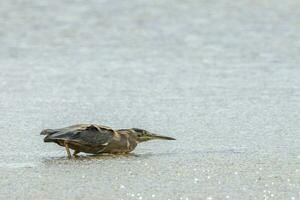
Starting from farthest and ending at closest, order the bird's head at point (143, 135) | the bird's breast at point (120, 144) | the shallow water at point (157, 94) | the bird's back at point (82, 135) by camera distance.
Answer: the bird's head at point (143, 135)
the bird's breast at point (120, 144)
the bird's back at point (82, 135)
the shallow water at point (157, 94)

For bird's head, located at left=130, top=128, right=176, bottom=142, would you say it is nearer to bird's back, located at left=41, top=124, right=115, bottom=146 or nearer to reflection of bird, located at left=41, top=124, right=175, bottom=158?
reflection of bird, located at left=41, top=124, right=175, bottom=158

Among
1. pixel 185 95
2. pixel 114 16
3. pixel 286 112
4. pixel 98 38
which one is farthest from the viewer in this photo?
pixel 114 16

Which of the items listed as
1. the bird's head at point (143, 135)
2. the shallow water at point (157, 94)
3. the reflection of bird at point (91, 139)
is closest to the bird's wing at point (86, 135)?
the reflection of bird at point (91, 139)

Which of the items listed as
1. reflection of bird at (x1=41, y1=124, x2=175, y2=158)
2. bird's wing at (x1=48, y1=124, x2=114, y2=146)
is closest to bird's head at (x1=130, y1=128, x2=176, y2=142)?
reflection of bird at (x1=41, y1=124, x2=175, y2=158)

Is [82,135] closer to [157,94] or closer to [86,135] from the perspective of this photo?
[86,135]

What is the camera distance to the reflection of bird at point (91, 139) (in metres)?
5.47

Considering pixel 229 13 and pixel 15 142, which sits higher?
pixel 229 13

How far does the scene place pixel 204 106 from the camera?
7.10 meters

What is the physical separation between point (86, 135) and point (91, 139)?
39 mm

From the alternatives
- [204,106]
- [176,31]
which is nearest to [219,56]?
[176,31]

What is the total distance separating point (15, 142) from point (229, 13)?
6.50 metres

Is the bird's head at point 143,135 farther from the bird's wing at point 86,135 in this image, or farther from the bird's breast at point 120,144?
the bird's wing at point 86,135

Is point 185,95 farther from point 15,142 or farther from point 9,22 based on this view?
point 9,22

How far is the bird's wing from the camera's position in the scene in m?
5.46
